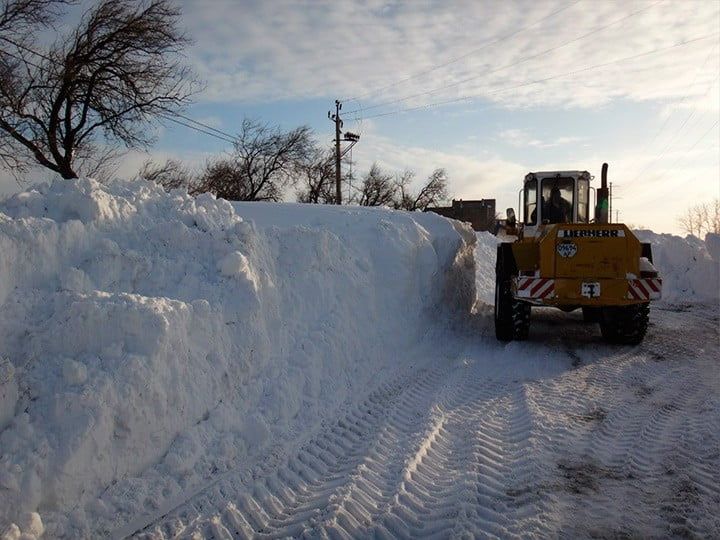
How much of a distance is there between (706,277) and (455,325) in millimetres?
11703

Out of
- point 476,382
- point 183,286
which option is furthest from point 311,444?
point 476,382

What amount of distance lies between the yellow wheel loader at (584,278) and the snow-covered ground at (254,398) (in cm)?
78

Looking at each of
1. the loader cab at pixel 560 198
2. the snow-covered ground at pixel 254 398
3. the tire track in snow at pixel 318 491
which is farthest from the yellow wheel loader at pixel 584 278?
the tire track in snow at pixel 318 491

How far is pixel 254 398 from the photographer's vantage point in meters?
5.85

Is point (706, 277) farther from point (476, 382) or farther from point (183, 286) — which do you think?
point (183, 286)

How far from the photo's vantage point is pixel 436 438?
5.52 metres

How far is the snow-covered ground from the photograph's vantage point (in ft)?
13.4

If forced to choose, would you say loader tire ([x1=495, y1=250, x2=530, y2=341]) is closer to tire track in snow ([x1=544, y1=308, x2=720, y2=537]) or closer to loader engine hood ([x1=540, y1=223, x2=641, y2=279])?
loader engine hood ([x1=540, y1=223, x2=641, y2=279])

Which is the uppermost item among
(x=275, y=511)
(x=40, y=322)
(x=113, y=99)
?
(x=113, y=99)

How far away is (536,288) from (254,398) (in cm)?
549

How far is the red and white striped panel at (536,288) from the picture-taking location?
957 centimetres

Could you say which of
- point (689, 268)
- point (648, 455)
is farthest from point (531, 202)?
point (689, 268)

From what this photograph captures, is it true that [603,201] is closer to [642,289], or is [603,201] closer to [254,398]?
[642,289]

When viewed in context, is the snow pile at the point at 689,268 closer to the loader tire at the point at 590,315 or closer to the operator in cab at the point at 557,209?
the loader tire at the point at 590,315
